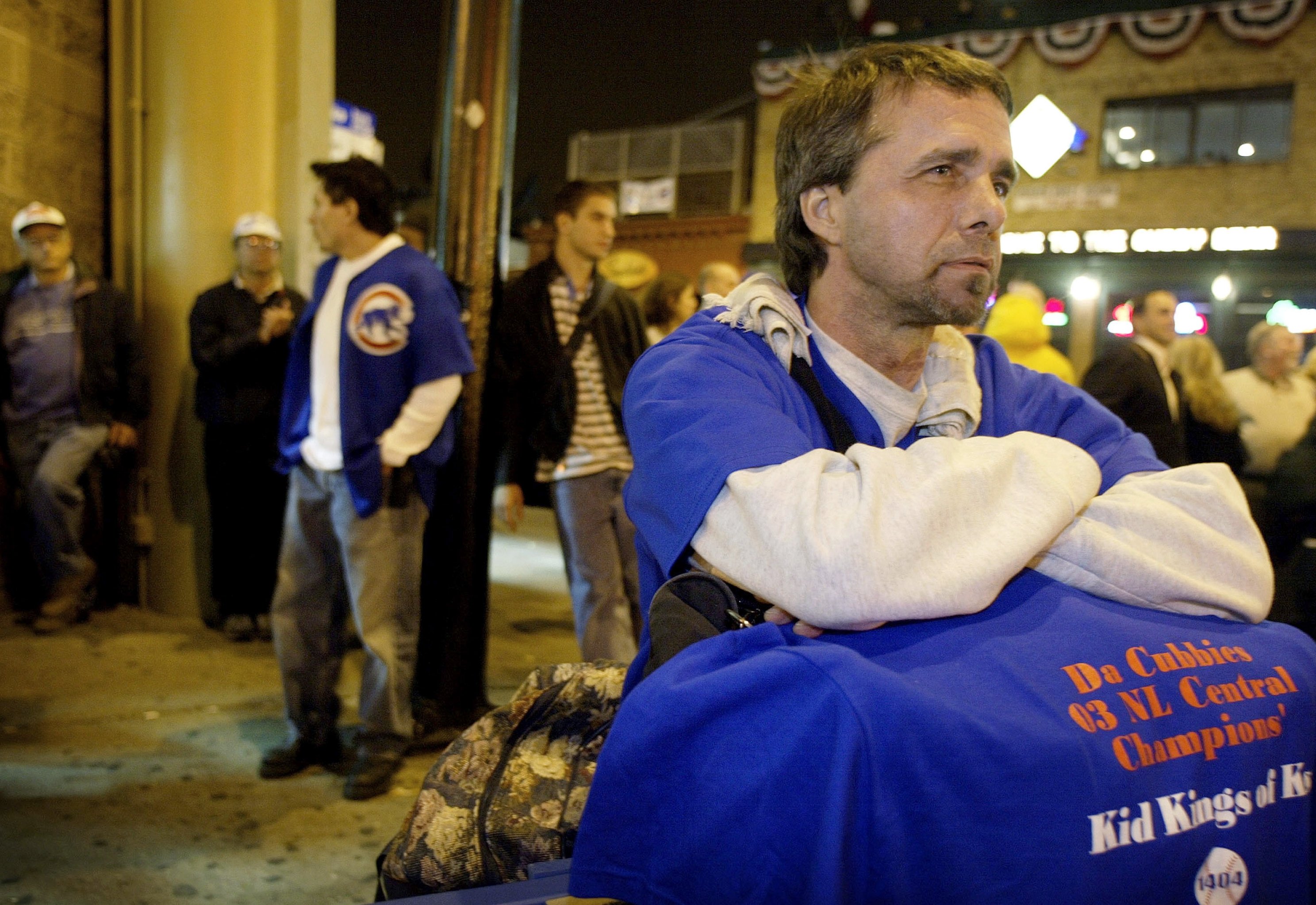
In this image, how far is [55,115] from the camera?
5.26 metres

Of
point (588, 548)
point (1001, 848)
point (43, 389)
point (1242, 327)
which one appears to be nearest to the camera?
point (1001, 848)

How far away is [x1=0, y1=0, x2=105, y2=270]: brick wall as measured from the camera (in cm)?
498

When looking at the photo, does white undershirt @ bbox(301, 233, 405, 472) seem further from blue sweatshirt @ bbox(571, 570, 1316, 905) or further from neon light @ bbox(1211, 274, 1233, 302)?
neon light @ bbox(1211, 274, 1233, 302)

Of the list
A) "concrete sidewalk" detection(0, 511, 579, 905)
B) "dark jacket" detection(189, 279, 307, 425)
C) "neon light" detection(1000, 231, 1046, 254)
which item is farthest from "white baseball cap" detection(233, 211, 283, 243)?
"neon light" detection(1000, 231, 1046, 254)

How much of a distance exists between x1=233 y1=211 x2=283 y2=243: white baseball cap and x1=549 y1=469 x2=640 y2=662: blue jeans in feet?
7.10

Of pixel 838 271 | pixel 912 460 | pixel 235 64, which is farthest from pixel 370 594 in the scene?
pixel 235 64

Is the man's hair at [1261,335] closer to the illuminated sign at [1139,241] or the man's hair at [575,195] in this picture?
the man's hair at [575,195]

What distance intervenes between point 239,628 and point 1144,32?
19.0 metres

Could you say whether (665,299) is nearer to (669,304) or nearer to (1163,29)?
(669,304)

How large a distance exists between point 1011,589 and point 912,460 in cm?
20

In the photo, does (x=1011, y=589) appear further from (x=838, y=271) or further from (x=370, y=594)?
(x=370, y=594)

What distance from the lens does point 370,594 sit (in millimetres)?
3621

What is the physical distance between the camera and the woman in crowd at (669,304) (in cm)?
588

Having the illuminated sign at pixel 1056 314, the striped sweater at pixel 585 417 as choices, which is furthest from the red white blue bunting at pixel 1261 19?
the striped sweater at pixel 585 417
